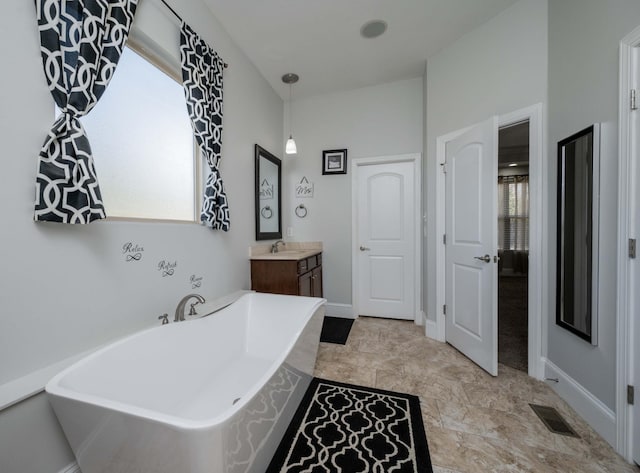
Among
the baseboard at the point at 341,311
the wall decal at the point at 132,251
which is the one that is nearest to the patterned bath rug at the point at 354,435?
the wall decal at the point at 132,251

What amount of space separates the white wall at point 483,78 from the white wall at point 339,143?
0.41 meters

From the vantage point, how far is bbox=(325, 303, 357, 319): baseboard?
3.23 meters

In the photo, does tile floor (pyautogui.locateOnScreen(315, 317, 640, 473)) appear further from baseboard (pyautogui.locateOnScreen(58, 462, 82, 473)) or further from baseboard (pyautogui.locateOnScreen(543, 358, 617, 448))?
baseboard (pyautogui.locateOnScreen(58, 462, 82, 473))

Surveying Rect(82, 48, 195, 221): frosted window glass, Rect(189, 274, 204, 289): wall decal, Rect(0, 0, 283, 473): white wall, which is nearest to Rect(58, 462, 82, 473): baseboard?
Rect(0, 0, 283, 473): white wall

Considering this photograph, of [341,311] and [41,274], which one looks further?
[341,311]

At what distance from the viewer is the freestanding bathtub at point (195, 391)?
74 centimetres

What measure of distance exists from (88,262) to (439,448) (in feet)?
6.54

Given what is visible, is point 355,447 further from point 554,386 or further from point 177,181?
point 177,181

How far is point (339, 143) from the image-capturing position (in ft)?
10.6

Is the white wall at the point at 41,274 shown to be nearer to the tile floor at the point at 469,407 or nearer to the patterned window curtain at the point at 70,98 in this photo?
the patterned window curtain at the point at 70,98

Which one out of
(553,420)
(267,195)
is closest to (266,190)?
(267,195)

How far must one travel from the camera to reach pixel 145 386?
1.24 meters

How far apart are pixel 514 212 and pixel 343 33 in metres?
5.00

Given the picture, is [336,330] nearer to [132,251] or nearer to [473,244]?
[473,244]
